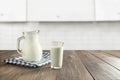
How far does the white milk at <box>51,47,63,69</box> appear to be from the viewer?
98 cm

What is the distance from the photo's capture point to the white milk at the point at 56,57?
979mm

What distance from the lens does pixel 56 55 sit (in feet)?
3.30
